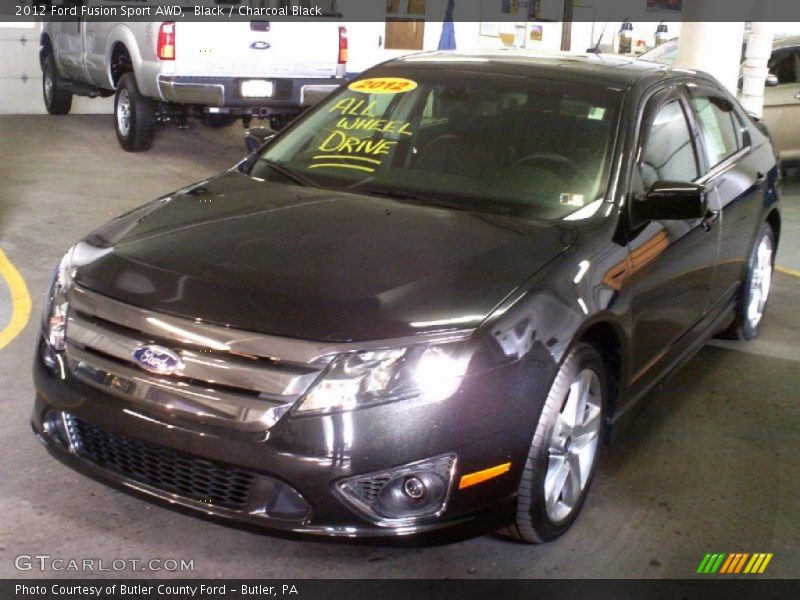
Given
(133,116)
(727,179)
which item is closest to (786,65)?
(133,116)

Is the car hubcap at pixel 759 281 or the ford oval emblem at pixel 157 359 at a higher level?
the ford oval emblem at pixel 157 359

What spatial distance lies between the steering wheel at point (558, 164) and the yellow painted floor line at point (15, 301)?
2.78 metres

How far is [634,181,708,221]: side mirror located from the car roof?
25.1 inches

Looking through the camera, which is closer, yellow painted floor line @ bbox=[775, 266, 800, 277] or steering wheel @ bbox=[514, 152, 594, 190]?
steering wheel @ bbox=[514, 152, 594, 190]

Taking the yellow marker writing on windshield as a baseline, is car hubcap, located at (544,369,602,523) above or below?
below

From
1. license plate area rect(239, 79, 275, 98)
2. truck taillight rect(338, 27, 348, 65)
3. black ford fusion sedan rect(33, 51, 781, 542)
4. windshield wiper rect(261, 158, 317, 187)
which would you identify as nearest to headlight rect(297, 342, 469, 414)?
black ford fusion sedan rect(33, 51, 781, 542)

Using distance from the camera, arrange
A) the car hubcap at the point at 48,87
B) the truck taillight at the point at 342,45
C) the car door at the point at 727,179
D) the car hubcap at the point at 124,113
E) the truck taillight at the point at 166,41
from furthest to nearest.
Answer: the car hubcap at the point at 48,87, the car hubcap at the point at 124,113, the truck taillight at the point at 342,45, the truck taillight at the point at 166,41, the car door at the point at 727,179

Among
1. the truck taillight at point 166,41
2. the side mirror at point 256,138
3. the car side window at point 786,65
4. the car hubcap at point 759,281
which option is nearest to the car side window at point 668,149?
the car hubcap at point 759,281

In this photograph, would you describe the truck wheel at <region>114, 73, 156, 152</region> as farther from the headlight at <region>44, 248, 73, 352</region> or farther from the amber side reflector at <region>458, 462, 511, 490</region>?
the amber side reflector at <region>458, 462, 511, 490</region>

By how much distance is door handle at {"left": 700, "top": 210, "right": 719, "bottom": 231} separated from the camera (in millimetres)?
4387

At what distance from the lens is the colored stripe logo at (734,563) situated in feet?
11.3

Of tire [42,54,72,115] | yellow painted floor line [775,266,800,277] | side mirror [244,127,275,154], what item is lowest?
yellow painted floor line [775,266,800,277]

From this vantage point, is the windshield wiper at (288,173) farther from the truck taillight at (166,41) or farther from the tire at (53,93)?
the tire at (53,93)

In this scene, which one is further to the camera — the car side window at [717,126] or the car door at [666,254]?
the car side window at [717,126]
